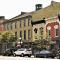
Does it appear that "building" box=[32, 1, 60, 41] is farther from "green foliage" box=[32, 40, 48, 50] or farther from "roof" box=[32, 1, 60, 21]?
"green foliage" box=[32, 40, 48, 50]

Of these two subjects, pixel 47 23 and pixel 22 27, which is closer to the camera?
pixel 47 23

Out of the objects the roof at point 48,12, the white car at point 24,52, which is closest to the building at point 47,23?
the roof at point 48,12

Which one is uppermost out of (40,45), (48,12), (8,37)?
(48,12)

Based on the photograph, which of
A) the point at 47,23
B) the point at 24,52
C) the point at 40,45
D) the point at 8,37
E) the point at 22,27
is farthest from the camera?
the point at 8,37

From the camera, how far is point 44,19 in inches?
2464

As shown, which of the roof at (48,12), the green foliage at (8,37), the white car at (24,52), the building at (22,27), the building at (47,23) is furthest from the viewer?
the green foliage at (8,37)

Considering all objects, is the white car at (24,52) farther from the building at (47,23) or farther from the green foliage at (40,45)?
the building at (47,23)

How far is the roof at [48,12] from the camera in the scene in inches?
2496

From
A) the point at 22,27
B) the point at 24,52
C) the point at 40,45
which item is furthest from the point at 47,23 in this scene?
the point at 22,27

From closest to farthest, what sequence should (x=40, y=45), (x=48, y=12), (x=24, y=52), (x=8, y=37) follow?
1. (x=24, y=52)
2. (x=40, y=45)
3. (x=48, y=12)
4. (x=8, y=37)

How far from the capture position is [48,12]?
66.2 metres

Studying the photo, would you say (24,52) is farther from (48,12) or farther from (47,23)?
(48,12)

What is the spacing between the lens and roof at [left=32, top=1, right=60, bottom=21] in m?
63.4

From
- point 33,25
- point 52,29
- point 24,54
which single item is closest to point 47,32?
point 52,29
